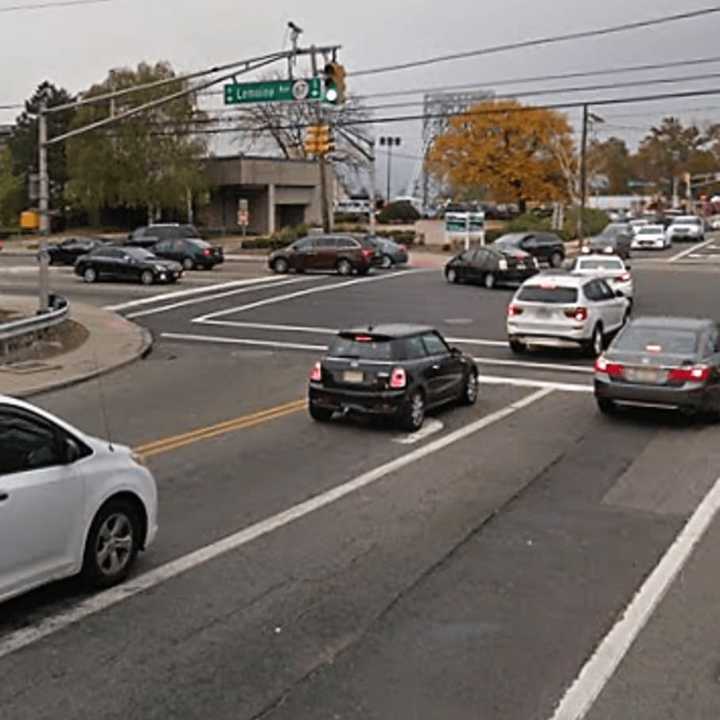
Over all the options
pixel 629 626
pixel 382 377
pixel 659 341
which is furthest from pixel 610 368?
pixel 629 626

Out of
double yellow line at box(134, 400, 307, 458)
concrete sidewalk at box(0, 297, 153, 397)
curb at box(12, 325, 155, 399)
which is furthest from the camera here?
concrete sidewalk at box(0, 297, 153, 397)

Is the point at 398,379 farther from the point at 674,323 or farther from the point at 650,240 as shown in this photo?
the point at 650,240

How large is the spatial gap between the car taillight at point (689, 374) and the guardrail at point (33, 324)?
14.0 m

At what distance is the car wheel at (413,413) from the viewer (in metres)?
14.9

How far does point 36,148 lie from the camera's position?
89.9 meters

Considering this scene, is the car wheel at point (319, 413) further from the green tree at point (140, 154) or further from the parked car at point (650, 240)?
the green tree at point (140, 154)

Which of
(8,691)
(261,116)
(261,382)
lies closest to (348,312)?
(261,382)

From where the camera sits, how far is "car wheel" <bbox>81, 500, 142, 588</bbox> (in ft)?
26.3

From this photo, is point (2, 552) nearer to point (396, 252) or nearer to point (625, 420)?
point (625, 420)

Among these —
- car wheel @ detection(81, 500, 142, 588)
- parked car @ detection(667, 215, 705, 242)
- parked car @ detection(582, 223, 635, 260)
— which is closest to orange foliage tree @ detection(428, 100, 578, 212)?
parked car @ detection(667, 215, 705, 242)

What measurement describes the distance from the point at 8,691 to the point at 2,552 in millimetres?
1107

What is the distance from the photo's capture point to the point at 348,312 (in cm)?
3247

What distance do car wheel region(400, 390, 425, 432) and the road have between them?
24 cm

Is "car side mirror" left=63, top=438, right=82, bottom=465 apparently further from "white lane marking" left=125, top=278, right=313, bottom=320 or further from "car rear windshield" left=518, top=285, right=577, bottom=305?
"white lane marking" left=125, top=278, right=313, bottom=320
